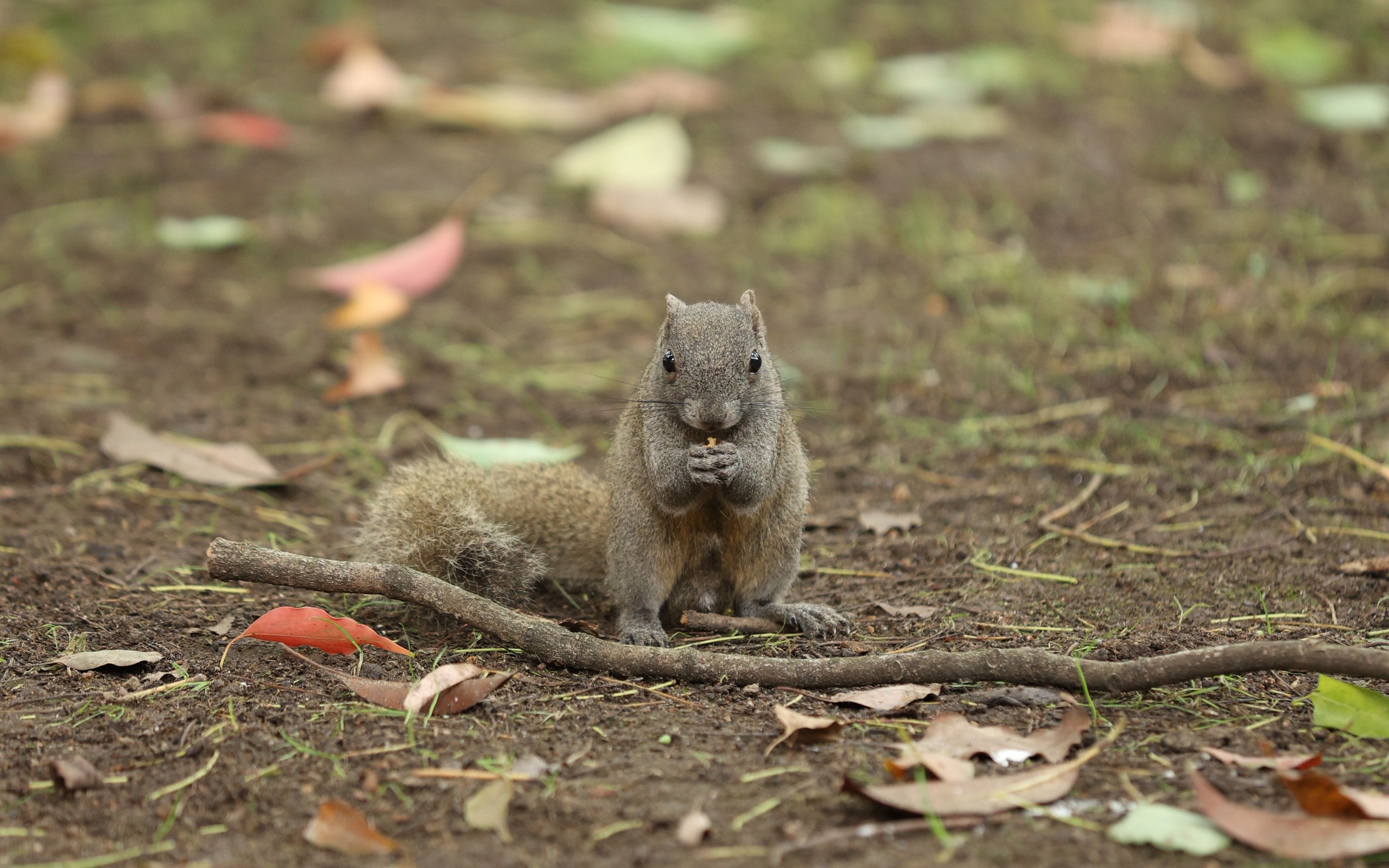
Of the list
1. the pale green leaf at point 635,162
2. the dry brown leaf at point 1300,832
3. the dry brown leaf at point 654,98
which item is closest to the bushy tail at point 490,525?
the dry brown leaf at point 1300,832

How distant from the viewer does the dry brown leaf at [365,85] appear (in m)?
7.22

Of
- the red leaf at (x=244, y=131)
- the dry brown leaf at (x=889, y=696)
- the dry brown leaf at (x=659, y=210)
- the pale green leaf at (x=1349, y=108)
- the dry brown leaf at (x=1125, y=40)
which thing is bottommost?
the dry brown leaf at (x=889, y=696)

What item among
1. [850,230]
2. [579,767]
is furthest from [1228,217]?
[579,767]

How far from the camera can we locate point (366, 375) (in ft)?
15.6

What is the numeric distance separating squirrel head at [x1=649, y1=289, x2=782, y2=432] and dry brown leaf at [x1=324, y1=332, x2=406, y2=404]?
1.76 metres

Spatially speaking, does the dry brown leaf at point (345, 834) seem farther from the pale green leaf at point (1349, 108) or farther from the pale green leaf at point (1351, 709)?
the pale green leaf at point (1349, 108)

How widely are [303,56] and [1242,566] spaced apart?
6.50 meters

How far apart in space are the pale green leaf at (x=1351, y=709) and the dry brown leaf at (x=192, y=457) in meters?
2.81

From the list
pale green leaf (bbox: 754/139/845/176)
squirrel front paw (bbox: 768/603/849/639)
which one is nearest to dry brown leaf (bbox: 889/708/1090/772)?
squirrel front paw (bbox: 768/603/849/639)

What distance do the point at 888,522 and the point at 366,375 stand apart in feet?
6.50

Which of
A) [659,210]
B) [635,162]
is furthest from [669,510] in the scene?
[635,162]

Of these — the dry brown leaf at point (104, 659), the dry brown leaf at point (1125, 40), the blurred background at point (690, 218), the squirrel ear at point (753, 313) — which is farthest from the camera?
the dry brown leaf at point (1125, 40)

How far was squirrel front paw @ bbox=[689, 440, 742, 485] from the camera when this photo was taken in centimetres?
305

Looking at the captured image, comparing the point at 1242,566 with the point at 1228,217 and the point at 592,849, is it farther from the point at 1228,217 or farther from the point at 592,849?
the point at 1228,217
